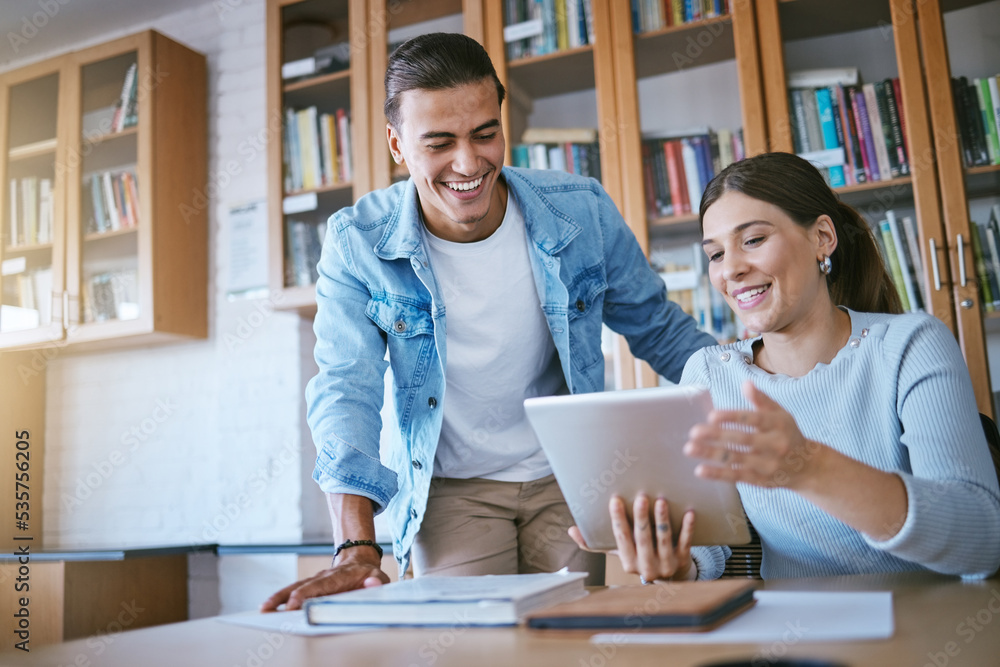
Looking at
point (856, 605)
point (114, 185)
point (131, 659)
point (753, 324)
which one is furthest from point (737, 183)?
point (114, 185)

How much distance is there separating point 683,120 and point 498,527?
4.53ft

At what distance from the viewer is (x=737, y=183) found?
1381 mm

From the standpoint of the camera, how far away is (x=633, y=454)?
2.89 feet

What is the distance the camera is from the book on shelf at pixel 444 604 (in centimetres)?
74

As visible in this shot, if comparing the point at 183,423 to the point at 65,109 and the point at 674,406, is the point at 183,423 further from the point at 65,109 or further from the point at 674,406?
the point at 674,406

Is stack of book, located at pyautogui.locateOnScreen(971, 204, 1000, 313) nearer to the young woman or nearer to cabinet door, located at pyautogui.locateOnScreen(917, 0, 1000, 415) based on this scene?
cabinet door, located at pyautogui.locateOnScreen(917, 0, 1000, 415)

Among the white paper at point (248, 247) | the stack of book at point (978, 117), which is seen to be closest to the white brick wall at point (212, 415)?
the white paper at point (248, 247)

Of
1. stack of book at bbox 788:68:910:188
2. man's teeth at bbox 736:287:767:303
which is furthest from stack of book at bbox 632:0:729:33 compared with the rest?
man's teeth at bbox 736:287:767:303

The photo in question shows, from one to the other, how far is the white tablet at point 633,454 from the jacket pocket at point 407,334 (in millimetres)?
574

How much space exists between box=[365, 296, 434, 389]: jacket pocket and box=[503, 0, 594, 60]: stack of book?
1.27 m

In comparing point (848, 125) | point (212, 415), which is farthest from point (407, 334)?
point (212, 415)

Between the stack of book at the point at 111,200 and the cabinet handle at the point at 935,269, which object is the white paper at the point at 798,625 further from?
the stack of book at the point at 111,200

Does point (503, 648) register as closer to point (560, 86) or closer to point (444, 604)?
point (444, 604)

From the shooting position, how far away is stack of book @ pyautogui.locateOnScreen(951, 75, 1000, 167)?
2.05m
